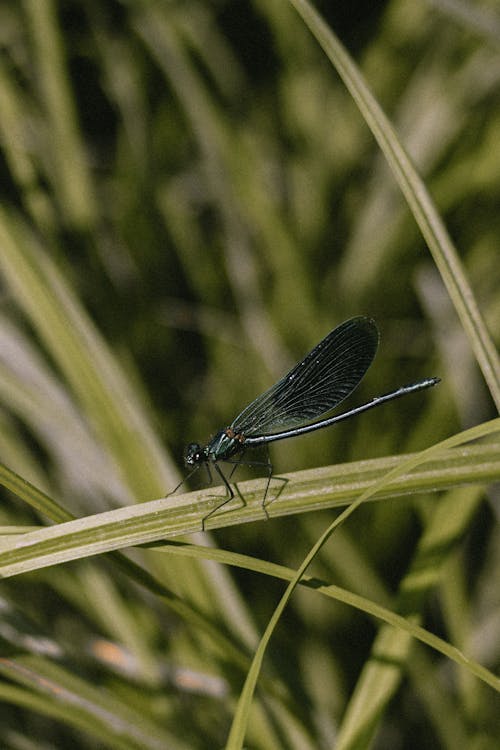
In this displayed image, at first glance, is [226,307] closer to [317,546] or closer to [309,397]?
[309,397]

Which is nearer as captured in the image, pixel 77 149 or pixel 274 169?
pixel 77 149

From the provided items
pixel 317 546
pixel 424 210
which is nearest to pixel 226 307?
pixel 424 210

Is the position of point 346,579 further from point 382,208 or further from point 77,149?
point 77,149

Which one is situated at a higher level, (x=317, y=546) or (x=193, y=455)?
(x=193, y=455)

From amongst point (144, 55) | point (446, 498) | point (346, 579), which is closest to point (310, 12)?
point (446, 498)

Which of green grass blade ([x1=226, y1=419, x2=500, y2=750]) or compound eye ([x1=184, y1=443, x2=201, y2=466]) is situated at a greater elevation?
compound eye ([x1=184, y1=443, x2=201, y2=466])

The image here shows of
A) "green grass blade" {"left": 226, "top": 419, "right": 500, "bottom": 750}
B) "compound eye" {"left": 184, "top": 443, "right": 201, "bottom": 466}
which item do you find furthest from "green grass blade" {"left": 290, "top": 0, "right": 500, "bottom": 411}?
"compound eye" {"left": 184, "top": 443, "right": 201, "bottom": 466}

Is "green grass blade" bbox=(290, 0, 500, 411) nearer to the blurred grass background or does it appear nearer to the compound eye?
the blurred grass background
